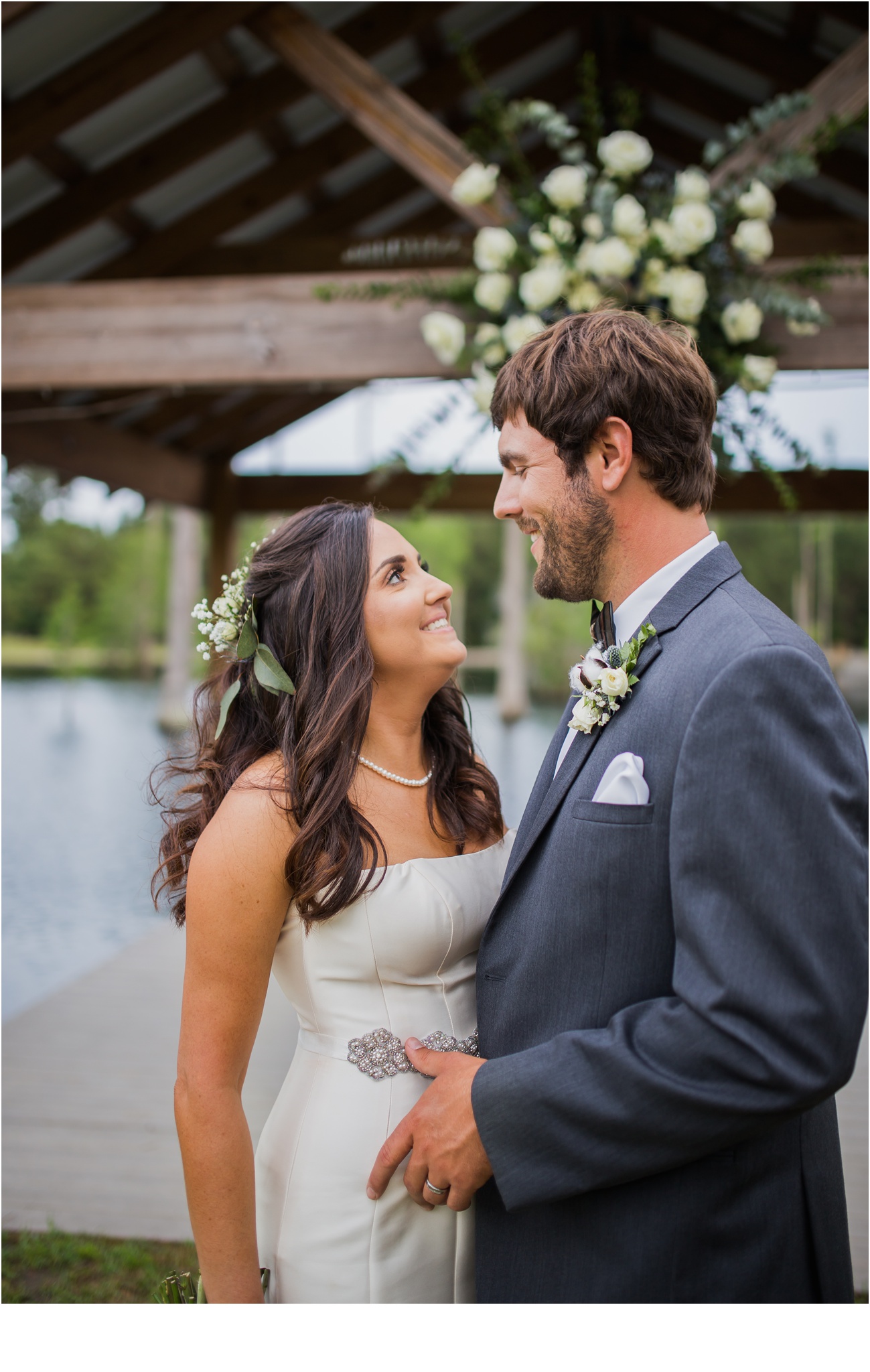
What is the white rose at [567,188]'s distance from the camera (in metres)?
3.19

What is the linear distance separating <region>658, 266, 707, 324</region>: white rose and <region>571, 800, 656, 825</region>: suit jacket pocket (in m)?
2.23

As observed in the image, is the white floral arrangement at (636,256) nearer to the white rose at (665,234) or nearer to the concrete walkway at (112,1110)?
the white rose at (665,234)

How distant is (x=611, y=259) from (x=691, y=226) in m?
0.27

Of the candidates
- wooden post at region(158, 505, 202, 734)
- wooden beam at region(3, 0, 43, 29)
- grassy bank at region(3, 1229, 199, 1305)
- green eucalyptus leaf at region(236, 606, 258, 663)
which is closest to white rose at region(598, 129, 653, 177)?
wooden beam at region(3, 0, 43, 29)

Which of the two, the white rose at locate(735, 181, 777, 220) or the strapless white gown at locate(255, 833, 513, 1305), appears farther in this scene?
the white rose at locate(735, 181, 777, 220)

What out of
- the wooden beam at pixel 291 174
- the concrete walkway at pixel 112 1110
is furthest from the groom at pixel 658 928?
the wooden beam at pixel 291 174

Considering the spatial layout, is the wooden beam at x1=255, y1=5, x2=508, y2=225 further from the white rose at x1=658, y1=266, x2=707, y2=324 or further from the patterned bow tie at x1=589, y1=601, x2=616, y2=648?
the patterned bow tie at x1=589, y1=601, x2=616, y2=648

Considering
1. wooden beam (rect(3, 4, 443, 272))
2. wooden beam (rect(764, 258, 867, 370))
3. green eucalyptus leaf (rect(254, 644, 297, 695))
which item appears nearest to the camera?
green eucalyptus leaf (rect(254, 644, 297, 695))

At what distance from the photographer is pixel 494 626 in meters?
26.1

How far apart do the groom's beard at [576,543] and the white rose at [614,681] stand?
7.2 inches

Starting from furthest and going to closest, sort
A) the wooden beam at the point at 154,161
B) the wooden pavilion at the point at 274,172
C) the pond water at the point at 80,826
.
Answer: the pond water at the point at 80,826
the wooden beam at the point at 154,161
the wooden pavilion at the point at 274,172

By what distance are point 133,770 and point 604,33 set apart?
1227cm

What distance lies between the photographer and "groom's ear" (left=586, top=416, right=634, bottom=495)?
1.41m

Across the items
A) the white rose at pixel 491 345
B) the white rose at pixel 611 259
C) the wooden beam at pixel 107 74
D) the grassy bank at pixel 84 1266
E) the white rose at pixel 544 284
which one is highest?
the wooden beam at pixel 107 74
